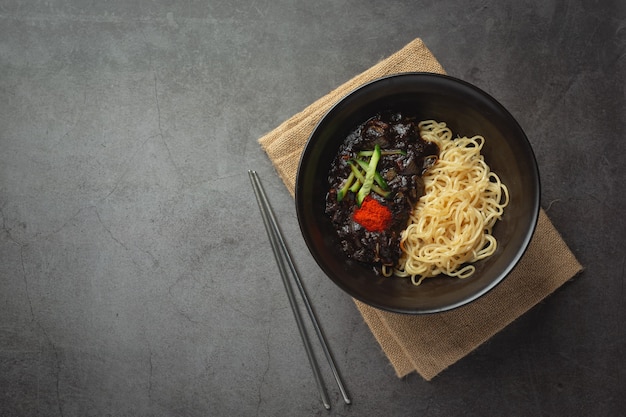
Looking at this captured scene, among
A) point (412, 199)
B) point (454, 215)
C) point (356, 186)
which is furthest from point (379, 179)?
point (454, 215)

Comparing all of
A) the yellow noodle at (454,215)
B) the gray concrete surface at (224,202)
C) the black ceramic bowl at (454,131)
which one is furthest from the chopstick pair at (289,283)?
the yellow noodle at (454,215)

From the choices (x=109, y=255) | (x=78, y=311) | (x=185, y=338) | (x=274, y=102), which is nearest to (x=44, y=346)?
(x=78, y=311)

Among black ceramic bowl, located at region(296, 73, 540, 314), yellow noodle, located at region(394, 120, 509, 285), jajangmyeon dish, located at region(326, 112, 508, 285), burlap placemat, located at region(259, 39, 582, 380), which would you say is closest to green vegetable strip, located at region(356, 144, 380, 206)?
jajangmyeon dish, located at region(326, 112, 508, 285)

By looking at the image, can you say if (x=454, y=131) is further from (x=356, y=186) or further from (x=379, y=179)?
(x=356, y=186)

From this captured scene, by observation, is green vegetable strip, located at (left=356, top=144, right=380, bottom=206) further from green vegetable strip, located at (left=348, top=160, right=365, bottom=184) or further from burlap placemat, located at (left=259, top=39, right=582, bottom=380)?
burlap placemat, located at (left=259, top=39, right=582, bottom=380)

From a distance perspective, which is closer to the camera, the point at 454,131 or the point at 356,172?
the point at 356,172

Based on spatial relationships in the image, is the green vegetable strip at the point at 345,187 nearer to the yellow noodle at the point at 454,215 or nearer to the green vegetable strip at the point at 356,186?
the green vegetable strip at the point at 356,186
